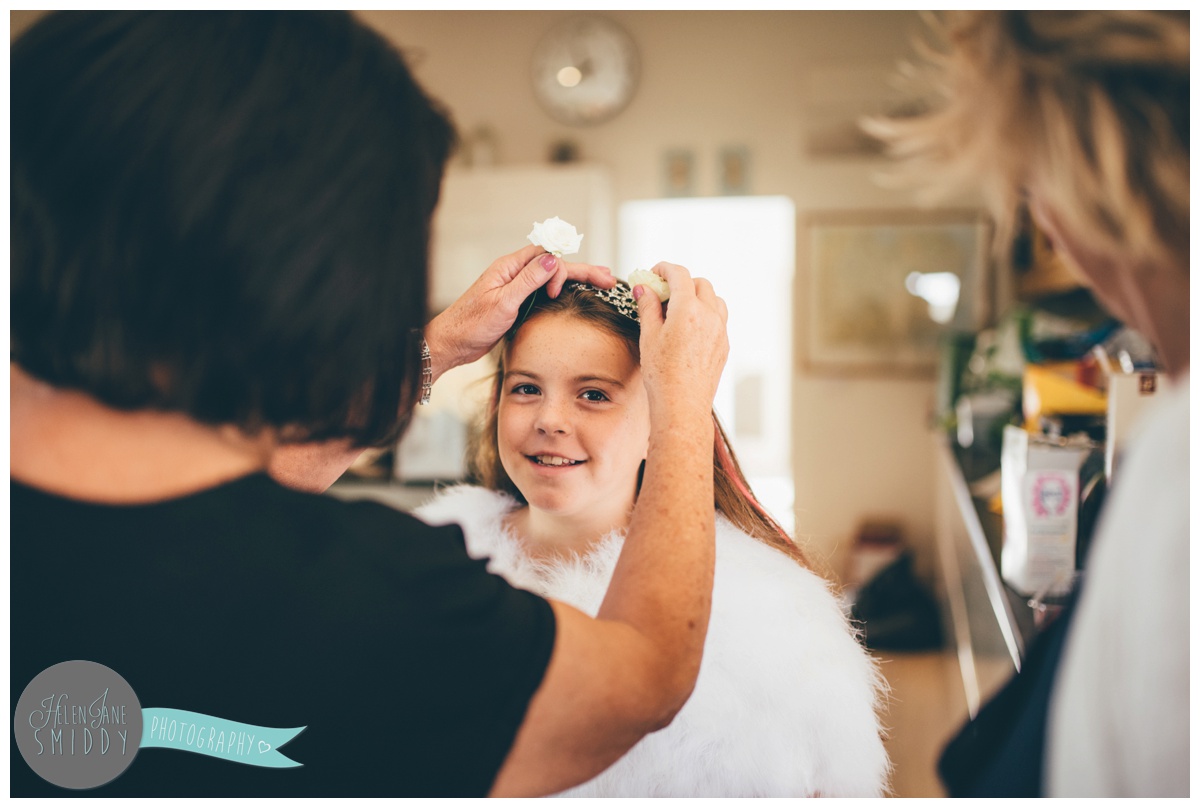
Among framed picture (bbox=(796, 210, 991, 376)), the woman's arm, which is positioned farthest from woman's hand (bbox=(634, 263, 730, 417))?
framed picture (bbox=(796, 210, 991, 376))

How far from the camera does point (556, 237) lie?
3.32 ft

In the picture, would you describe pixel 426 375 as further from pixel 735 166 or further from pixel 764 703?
pixel 735 166

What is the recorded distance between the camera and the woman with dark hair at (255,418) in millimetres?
635

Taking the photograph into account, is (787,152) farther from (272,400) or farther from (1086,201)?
(272,400)

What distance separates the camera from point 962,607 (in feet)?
6.65

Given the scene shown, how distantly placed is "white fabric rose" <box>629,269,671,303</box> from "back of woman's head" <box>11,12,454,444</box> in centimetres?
32

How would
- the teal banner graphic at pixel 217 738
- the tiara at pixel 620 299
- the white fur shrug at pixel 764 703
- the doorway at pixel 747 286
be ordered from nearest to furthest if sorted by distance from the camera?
1. the teal banner graphic at pixel 217 738
2. the white fur shrug at pixel 764 703
3. the tiara at pixel 620 299
4. the doorway at pixel 747 286

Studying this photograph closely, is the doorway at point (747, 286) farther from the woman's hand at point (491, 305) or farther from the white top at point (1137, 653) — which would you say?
the white top at point (1137, 653)

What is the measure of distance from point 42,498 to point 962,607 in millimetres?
1943

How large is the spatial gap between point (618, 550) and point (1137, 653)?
1.87 feet

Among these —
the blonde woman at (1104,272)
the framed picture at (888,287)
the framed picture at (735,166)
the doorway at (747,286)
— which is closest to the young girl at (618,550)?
the doorway at (747,286)

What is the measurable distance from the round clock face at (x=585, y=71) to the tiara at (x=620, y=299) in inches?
59.3

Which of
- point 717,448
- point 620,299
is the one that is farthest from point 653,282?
point 717,448

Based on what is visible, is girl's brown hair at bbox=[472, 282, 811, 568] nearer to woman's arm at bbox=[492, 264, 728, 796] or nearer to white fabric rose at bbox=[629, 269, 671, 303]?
white fabric rose at bbox=[629, 269, 671, 303]
